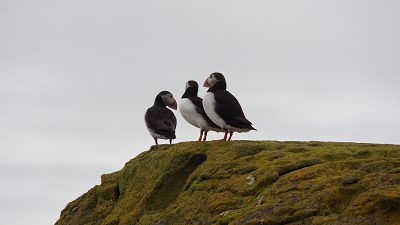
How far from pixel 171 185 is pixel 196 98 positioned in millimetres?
Answer: 4741

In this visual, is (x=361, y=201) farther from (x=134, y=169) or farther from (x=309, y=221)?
(x=134, y=169)

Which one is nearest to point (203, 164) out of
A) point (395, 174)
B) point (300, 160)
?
point (300, 160)

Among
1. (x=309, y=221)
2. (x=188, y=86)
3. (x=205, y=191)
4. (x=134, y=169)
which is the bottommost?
(x=309, y=221)

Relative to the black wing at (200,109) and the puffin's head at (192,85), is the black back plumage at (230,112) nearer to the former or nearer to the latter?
the black wing at (200,109)

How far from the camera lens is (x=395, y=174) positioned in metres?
10.1

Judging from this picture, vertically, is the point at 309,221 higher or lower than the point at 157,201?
lower

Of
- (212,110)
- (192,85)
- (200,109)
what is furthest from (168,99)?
(212,110)

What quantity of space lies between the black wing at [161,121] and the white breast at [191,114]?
1.00 meters

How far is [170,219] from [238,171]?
1.53m

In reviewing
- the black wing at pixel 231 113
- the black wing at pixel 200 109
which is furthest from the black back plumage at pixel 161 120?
the black wing at pixel 231 113

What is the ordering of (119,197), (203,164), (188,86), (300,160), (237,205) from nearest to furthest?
(237,205), (300,160), (203,164), (119,197), (188,86)

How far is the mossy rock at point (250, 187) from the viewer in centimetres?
999

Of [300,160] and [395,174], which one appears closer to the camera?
[395,174]

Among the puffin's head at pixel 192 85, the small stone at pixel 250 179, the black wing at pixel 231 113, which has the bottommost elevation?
the small stone at pixel 250 179
